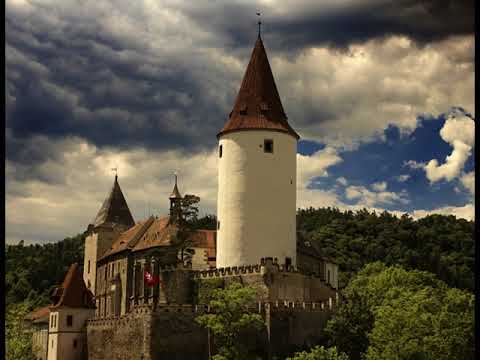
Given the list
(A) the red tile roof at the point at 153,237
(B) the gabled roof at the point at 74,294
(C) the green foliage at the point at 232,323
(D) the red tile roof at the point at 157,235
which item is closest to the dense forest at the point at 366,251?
(A) the red tile roof at the point at 153,237

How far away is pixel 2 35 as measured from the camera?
2128cm

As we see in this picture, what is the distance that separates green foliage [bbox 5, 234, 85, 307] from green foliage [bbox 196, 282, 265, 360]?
70.8 metres

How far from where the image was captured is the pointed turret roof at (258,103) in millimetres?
60300

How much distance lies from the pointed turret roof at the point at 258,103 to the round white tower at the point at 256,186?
0.25 feet

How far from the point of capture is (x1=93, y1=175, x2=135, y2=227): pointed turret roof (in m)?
87.3

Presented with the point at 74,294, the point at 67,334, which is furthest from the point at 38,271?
the point at 67,334

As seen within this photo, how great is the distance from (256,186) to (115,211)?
32.8 metres

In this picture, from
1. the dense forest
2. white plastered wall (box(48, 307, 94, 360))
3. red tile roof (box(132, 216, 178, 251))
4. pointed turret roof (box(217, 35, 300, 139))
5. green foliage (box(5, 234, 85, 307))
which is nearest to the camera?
pointed turret roof (box(217, 35, 300, 139))

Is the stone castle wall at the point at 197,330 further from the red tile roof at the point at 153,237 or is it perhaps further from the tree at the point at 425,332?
the red tile roof at the point at 153,237

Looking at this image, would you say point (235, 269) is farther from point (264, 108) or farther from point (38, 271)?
point (38, 271)

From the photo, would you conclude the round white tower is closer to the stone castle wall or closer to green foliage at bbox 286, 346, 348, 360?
the stone castle wall

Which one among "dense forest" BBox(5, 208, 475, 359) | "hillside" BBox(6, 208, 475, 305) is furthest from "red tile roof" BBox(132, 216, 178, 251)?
"hillside" BBox(6, 208, 475, 305)

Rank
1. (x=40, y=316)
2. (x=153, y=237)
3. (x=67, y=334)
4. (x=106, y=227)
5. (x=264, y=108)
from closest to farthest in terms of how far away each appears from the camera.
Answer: (x=264, y=108)
(x=67, y=334)
(x=153, y=237)
(x=40, y=316)
(x=106, y=227)

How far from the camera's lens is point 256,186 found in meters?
58.8
